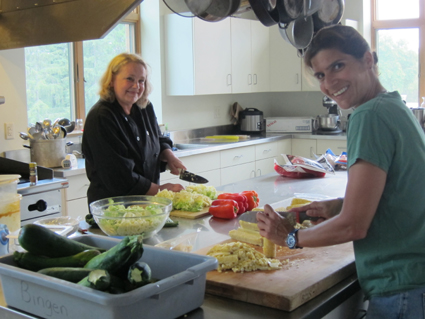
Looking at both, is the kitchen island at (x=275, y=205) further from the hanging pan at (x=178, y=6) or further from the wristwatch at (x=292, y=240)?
the hanging pan at (x=178, y=6)

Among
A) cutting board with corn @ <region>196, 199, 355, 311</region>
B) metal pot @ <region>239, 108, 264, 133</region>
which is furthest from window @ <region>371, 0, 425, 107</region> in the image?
cutting board with corn @ <region>196, 199, 355, 311</region>

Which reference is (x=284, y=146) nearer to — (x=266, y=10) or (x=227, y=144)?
(x=227, y=144)

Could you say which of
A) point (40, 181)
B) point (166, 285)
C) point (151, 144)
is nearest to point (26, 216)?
point (40, 181)

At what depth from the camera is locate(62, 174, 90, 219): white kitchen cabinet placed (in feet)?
12.1

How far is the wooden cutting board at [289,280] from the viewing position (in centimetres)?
144

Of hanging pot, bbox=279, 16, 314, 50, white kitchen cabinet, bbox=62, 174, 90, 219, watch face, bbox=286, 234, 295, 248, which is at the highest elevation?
hanging pot, bbox=279, 16, 314, 50

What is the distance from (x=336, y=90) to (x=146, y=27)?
12.7 ft

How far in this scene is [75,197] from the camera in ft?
12.3

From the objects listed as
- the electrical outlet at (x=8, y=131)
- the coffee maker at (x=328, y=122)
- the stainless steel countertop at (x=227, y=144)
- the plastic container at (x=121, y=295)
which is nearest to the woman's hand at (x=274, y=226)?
the plastic container at (x=121, y=295)

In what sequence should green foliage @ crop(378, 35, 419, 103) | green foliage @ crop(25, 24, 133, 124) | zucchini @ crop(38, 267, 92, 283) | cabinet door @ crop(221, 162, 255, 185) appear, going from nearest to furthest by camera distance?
1. zucchini @ crop(38, 267, 92, 283)
2. green foliage @ crop(25, 24, 133, 124)
3. cabinet door @ crop(221, 162, 255, 185)
4. green foliage @ crop(378, 35, 419, 103)

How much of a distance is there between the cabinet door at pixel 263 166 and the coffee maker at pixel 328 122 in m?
0.67

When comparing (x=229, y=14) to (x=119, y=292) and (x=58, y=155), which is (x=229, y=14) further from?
(x=58, y=155)

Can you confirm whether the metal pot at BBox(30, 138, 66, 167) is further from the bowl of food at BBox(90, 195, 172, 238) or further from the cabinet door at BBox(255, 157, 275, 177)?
the cabinet door at BBox(255, 157, 275, 177)

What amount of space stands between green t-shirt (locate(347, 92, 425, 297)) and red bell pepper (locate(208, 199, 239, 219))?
96 centimetres
